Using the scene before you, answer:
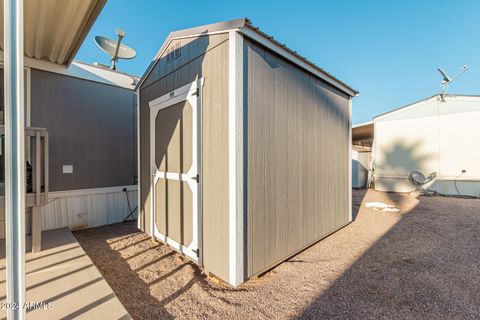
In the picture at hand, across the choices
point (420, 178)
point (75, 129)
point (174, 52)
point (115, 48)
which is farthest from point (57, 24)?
point (420, 178)

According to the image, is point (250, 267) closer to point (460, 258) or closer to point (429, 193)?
point (460, 258)

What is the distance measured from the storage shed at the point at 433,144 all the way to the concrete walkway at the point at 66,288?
31.2 ft

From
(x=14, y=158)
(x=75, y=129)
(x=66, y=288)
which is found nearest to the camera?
(x=14, y=158)

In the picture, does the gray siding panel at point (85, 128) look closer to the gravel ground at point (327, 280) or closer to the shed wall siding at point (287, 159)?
the gravel ground at point (327, 280)

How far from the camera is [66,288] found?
1968mm

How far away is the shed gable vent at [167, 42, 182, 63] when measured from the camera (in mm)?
2998

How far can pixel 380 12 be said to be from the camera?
646 cm

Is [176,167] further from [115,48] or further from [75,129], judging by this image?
[115,48]

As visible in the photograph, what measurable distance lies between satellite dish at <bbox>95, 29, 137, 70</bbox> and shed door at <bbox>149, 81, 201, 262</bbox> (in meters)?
2.21

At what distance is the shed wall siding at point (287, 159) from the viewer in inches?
95.9

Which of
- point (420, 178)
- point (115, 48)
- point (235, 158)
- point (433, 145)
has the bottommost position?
point (420, 178)

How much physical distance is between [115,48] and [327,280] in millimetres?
5653

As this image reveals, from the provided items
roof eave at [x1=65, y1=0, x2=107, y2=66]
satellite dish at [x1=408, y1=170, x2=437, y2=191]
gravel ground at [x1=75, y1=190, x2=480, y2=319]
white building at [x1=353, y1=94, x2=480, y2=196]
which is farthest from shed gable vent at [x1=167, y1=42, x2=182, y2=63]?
white building at [x1=353, y1=94, x2=480, y2=196]

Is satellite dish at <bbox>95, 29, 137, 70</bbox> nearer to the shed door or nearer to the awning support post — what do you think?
the shed door
